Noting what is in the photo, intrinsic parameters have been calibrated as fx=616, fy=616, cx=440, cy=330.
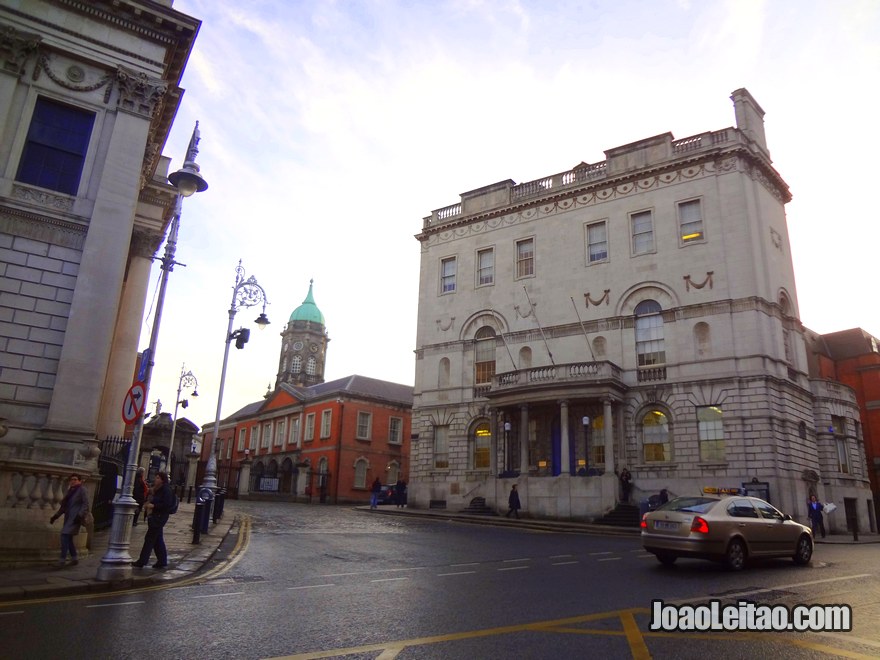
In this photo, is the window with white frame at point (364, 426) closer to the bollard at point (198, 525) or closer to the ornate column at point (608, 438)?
the ornate column at point (608, 438)

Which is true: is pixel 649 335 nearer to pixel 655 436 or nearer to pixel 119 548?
pixel 655 436

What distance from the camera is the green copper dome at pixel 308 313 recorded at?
91.9 meters

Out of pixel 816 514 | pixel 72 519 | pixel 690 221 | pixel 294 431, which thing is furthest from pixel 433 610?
pixel 294 431

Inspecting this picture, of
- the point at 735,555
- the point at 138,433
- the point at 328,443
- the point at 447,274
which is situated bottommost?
the point at 735,555

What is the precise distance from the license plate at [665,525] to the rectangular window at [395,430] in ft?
143

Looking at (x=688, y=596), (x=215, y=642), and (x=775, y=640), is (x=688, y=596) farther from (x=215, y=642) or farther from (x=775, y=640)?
(x=215, y=642)

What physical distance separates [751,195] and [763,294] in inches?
204

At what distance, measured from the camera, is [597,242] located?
3412 cm

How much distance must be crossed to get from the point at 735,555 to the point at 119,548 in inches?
429

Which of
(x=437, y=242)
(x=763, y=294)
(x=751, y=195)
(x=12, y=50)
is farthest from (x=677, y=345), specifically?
(x=12, y=50)

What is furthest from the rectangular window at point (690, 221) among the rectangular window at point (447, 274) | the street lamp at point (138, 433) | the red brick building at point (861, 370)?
the street lamp at point (138, 433)

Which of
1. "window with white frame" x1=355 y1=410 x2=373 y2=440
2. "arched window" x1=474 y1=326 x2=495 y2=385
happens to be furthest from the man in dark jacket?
"window with white frame" x1=355 y1=410 x2=373 y2=440

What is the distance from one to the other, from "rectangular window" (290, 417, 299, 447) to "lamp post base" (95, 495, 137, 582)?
1927 inches

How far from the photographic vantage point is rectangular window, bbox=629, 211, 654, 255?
106ft
